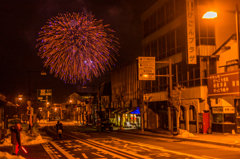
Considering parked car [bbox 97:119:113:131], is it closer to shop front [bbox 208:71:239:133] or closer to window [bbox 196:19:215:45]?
shop front [bbox 208:71:239:133]

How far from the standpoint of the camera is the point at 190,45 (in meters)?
28.7

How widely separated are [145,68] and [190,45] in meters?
4.85

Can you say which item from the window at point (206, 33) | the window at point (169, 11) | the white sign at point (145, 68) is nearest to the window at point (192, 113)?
the white sign at point (145, 68)

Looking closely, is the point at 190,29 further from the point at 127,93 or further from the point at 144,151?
the point at 127,93

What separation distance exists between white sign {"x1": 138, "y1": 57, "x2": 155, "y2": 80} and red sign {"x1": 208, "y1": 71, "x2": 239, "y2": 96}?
18.1 feet

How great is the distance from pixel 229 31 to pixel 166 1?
9.92 m

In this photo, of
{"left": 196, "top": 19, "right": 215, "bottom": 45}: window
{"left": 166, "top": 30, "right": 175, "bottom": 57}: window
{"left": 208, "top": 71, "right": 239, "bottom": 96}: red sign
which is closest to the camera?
{"left": 208, "top": 71, "right": 239, "bottom": 96}: red sign

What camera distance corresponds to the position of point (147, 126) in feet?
135

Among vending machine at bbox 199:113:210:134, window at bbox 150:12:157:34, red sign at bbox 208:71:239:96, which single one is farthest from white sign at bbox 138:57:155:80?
window at bbox 150:12:157:34

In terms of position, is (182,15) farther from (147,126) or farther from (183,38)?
(147,126)

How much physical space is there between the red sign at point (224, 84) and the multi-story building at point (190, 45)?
6.60 feet

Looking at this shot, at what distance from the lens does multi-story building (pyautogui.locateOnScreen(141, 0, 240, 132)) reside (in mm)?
28781

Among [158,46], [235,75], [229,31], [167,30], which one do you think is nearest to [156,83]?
[158,46]

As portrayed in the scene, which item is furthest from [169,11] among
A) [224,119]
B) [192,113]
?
[224,119]
